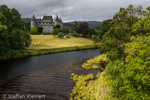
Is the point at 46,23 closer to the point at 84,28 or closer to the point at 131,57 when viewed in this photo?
the point at 84,28

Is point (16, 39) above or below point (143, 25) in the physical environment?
below

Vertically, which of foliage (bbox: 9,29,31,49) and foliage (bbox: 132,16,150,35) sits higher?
foliage (bbox: 132,16,150,35)

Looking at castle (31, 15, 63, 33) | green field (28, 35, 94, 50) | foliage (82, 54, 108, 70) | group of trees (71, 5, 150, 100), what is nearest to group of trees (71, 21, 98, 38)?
green field (28, 35, 94, 50)

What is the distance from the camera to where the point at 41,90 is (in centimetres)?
1830

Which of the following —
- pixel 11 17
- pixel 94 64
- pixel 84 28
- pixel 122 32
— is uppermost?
pixel 11 17

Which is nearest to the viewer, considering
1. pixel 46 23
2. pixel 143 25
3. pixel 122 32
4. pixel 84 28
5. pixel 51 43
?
pixel 143 25

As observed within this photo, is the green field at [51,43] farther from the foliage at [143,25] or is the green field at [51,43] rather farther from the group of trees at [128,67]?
the foliage at [143,25]

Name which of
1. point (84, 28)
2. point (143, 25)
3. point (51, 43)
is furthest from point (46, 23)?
point (143, 25)

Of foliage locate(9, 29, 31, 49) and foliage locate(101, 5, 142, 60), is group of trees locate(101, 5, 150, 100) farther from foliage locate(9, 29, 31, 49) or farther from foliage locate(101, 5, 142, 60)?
foliage locate(9, 29, 31, 49)

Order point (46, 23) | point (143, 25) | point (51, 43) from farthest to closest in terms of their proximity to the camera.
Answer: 1. point (46, 23)
2. point (51, 43)
3. point (143, 25)

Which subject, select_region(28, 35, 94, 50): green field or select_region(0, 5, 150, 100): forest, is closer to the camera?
select_region(0, 5, 150, 100): forest

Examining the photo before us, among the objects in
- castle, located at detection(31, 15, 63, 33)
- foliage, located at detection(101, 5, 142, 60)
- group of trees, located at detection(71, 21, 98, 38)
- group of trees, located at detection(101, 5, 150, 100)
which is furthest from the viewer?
castle, located at detection(31, 15, 63, 33)

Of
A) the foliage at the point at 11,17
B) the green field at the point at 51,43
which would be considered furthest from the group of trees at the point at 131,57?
the green field at the point at 51,43

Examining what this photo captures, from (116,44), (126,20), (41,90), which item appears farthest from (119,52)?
(41,90)
